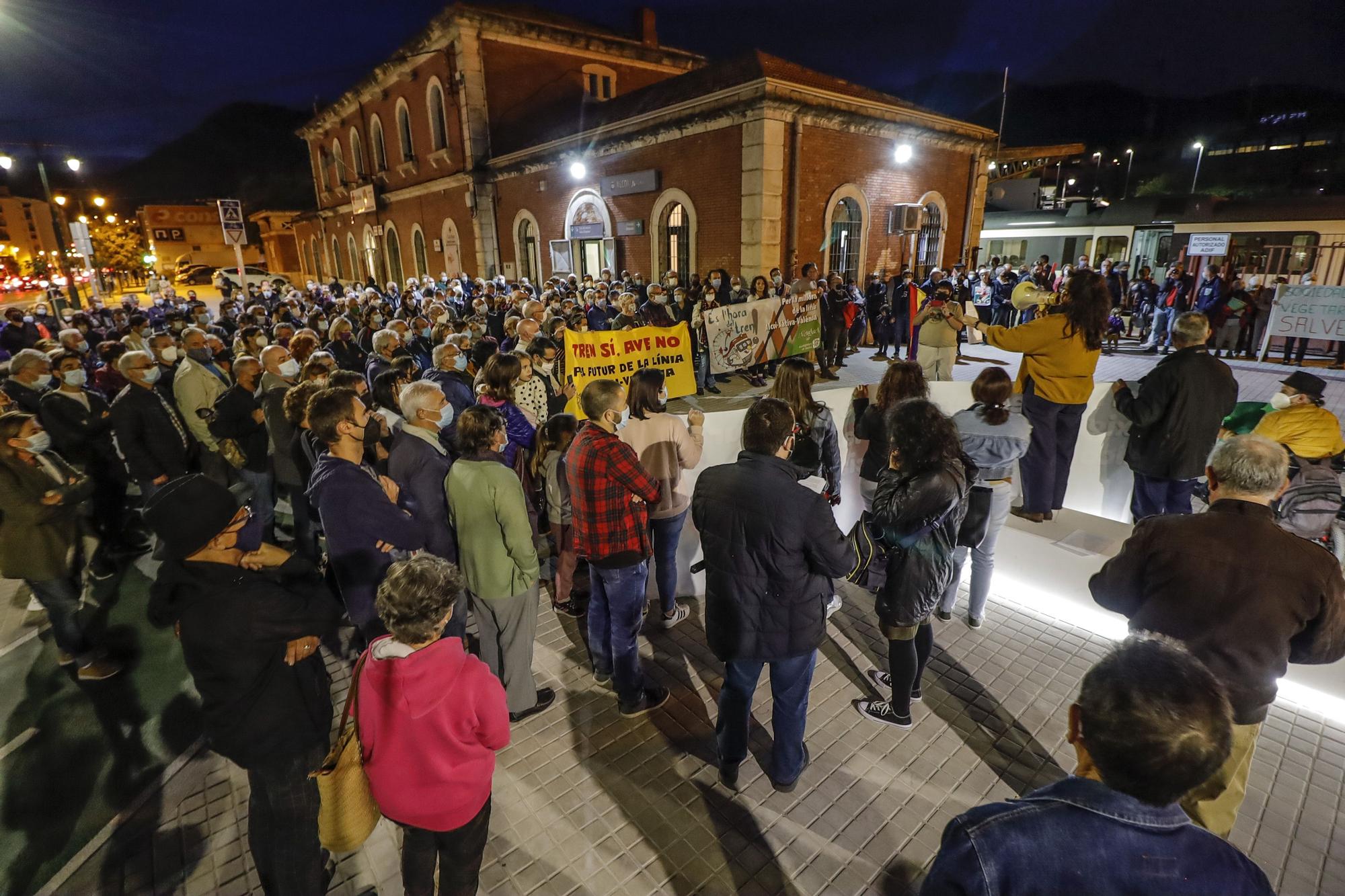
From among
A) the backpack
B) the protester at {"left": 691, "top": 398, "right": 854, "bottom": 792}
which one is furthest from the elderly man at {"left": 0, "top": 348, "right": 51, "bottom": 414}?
the backpack

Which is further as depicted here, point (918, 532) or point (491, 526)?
point (491, 526)

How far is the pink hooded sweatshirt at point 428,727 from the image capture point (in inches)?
81.8

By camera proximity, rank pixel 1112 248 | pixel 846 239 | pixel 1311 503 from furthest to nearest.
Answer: pixel 1112 248 → pixel 846 239 → pixel 1311 503

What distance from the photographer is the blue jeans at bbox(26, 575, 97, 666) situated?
4246 millimetres

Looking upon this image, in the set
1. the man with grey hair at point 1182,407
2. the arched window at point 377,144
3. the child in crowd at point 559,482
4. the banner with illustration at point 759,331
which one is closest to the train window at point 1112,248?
the banner with illustration at point 759,331

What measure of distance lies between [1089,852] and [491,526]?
2.73 meters

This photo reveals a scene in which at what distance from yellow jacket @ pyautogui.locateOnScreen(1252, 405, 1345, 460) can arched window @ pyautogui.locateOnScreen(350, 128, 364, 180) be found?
35173mm

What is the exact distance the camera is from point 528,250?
864 inches

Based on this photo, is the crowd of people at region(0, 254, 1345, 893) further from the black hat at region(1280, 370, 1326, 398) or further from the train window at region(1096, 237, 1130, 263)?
the train window at region(1096, 237, 1130, 263)

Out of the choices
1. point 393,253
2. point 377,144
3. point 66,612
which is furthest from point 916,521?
point 377,144

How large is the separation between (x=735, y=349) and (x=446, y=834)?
8814 millimetres

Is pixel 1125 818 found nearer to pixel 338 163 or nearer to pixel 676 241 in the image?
pixel 676 241

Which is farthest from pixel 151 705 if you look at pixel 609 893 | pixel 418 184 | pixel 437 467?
pixel 418 184

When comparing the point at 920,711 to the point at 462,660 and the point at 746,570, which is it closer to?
the point at 746,570
